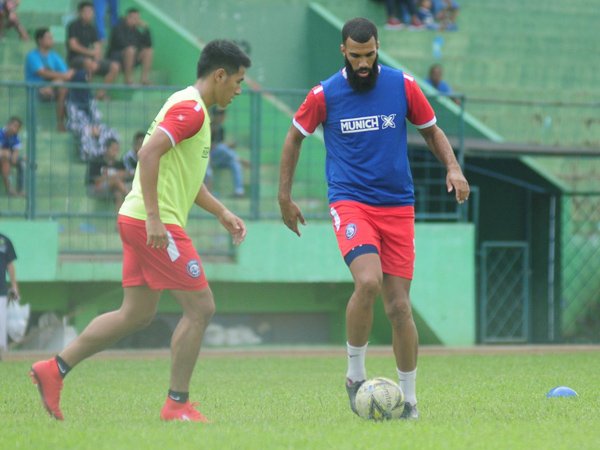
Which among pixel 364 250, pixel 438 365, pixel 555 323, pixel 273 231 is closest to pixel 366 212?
pixel 364 250

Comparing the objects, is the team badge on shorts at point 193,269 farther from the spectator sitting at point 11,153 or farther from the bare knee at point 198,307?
the spectator sitting at point 11,153

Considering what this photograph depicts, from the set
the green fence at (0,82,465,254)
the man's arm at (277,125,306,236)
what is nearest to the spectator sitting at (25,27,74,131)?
the green fence at (0,82,465,254)

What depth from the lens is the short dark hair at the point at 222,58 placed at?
755cm

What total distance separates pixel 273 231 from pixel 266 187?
0.87 metres

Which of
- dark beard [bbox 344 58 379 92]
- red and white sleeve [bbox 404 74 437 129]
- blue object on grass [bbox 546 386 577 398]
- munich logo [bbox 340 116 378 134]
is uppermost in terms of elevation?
dark beard [bbox 344 58 379 92]

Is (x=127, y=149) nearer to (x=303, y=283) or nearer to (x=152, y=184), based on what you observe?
(x=303, y=283)

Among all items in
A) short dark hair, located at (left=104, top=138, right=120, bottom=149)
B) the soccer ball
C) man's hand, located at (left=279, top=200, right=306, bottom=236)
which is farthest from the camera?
short dark hair, located at (left=104, top=138, right=120, bottom=149)

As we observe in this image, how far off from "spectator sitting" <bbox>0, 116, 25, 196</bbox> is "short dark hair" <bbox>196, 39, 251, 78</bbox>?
8.83 meters

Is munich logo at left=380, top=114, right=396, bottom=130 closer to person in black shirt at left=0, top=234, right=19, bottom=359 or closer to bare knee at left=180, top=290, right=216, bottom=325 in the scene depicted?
bare knee at left=180, top=290, right=216, bottom=325

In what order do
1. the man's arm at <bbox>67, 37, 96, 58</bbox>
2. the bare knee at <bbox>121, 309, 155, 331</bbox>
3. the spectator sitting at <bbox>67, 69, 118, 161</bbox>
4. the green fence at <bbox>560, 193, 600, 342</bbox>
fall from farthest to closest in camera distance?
the green fence at <bbox>560, 193, 600, 342</bbox> → the man's arm at <bbox>67, 37, 96, 58</bbox> → the spectator sitting at <bbox>67, 69, 118, 161</bbox> → the bare knee at <bbox>121, 309, 155, 331</bbox>

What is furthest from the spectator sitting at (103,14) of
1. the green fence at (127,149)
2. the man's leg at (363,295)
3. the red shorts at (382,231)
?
the man's leg at (363,295)

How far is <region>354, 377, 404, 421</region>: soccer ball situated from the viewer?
762cm

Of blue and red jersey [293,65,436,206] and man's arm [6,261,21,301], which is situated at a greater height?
blue and red jersey [293,65,436,206]

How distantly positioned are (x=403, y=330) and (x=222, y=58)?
1960 mm
